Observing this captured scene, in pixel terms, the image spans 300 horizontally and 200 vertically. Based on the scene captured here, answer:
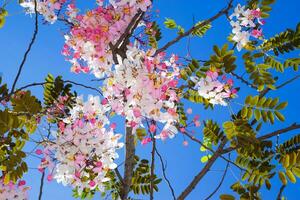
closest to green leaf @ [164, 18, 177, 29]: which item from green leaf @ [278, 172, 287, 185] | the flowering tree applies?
the flowering tree

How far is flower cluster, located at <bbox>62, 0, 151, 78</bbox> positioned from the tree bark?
53 cm

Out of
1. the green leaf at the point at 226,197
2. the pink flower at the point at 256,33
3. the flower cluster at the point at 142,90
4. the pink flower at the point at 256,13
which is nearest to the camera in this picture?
the green leaf at the point at 226,197

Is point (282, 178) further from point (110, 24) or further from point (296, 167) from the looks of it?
point (110, 24)

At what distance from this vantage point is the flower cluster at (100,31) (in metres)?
3.50

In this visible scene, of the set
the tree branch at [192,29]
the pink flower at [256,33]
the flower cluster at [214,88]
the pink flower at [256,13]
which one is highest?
the pink flower at [256,33]

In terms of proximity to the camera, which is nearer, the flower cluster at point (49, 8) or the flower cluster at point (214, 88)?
the flower cluster at point (214, 88)

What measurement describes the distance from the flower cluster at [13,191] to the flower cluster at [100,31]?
0.97 m

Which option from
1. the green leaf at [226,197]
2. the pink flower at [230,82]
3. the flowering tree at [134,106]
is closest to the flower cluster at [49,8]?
the flowering tree at [134,106]

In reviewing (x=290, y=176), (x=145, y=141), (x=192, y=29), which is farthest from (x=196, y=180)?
(x=192, y=29)

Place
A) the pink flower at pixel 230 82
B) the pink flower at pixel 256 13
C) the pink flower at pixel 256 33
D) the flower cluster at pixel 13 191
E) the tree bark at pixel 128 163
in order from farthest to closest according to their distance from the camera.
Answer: the pink flower at pixel 256 33 < the pink flower at pixel 256 13 < the flower cluster at pixel 13 191 < the tree bark at pixel 128 163 < the pink flower at pixel 230 82

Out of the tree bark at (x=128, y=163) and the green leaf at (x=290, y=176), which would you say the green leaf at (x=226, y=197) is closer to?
A: the green leaf at (x=290, y=176)

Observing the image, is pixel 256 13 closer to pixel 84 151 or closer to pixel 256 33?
pixel 256 33

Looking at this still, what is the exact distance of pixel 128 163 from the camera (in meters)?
3.33

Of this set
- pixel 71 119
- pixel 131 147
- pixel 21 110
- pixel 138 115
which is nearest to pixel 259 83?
pixel 138 115
